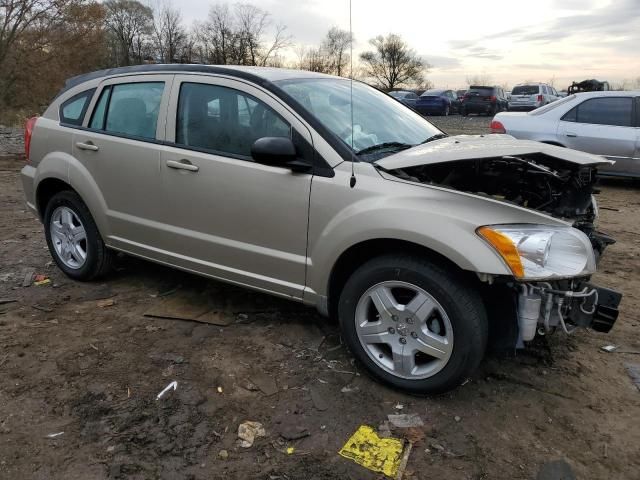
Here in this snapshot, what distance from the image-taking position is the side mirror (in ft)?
9.44

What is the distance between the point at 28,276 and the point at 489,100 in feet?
89.5

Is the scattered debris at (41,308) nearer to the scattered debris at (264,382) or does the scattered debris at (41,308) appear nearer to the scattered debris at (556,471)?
the scattered debris at (264,382)

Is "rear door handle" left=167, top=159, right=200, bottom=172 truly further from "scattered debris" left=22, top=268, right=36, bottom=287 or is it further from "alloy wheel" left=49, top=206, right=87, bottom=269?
"scattered debris" left=22, top=268, right=36, bottom=287

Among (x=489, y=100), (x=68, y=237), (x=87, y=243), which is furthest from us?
(x=489, y=100)

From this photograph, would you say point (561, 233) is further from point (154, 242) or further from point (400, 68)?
point (400, 68)

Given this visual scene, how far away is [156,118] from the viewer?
3668mm

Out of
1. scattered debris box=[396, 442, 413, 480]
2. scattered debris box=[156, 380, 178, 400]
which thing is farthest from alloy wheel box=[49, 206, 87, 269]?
scattered debris box=[396, 442, 413, 480]

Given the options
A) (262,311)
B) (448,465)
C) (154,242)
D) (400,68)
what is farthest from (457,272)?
(400,68)

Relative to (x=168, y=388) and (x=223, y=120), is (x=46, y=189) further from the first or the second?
(x=168, y=388)

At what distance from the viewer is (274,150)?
287 centimetres

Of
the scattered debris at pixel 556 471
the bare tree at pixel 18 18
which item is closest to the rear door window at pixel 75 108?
the scattered debris at pixel 556 471

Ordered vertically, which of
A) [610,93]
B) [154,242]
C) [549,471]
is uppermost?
[610,93]

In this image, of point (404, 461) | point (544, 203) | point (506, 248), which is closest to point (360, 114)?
point (544, 203)

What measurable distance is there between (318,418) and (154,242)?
1848 mm
